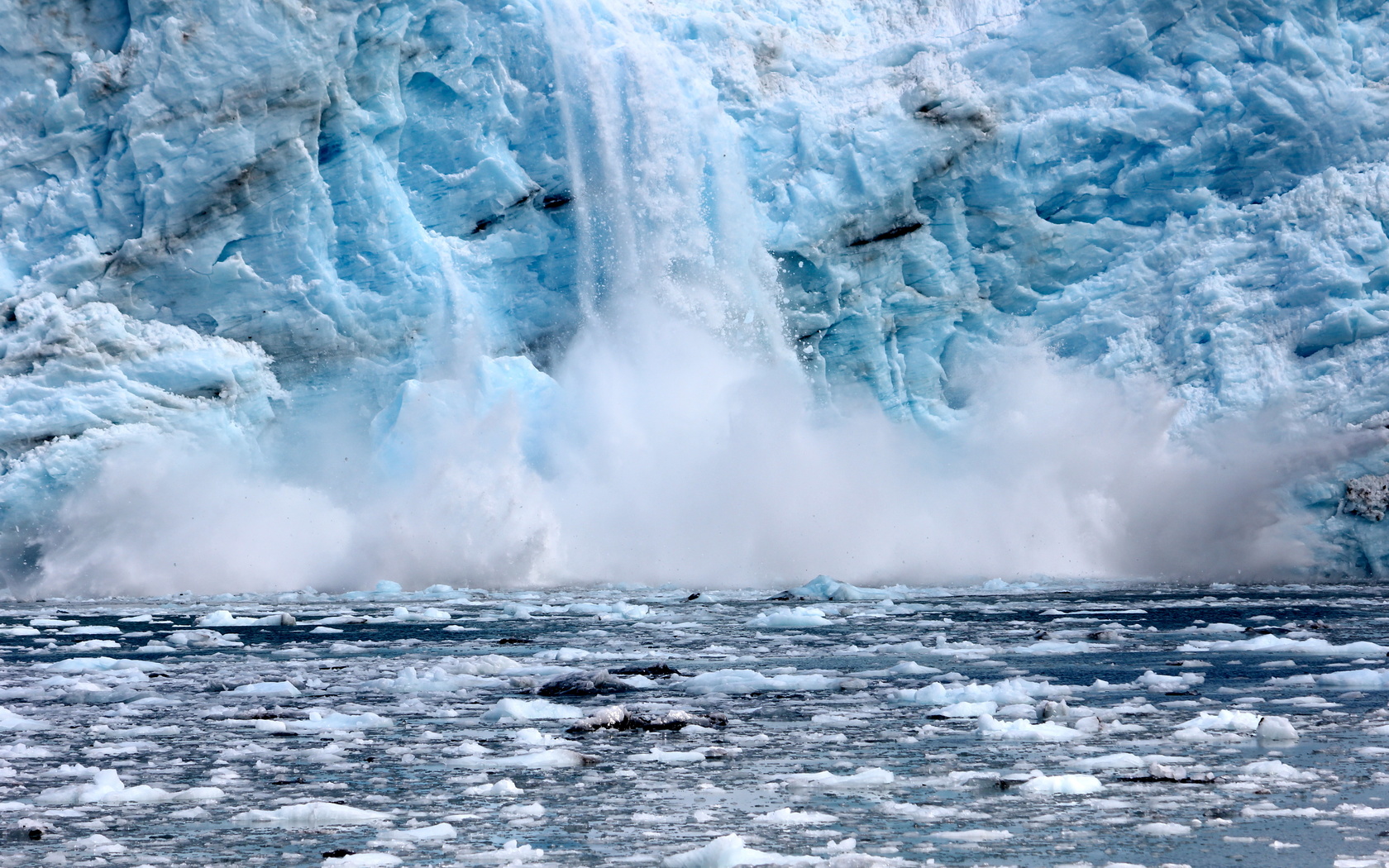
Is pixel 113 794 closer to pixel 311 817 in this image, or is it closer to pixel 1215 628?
pixel 311 817

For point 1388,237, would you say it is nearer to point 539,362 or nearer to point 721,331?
point 721,331

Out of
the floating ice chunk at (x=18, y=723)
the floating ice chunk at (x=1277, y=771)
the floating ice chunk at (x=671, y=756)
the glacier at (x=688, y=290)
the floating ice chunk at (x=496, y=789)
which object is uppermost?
the glacier at (x=688, y=290)

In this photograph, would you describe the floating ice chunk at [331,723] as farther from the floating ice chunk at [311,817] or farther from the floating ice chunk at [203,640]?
the floating ice chunk at [203,640]

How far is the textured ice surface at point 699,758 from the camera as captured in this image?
3773 millimetres


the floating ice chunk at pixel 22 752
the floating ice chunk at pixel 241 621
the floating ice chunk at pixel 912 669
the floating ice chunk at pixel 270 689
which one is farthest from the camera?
the floating ice chunk at pixel 241 621

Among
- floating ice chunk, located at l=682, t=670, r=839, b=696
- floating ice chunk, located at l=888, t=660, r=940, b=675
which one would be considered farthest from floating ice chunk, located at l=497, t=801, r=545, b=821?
floating ice chunk, located at l=888, t=660, r=940, b=675

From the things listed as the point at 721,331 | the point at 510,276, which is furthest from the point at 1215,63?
the point at 510,276

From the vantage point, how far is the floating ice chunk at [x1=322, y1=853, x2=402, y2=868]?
11.7ft

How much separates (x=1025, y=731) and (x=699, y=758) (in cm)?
150

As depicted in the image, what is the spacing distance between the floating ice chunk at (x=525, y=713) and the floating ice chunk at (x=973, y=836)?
2.76m

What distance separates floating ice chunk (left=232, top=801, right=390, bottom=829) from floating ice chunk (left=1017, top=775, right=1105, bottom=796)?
2169mm

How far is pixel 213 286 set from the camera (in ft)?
61.4

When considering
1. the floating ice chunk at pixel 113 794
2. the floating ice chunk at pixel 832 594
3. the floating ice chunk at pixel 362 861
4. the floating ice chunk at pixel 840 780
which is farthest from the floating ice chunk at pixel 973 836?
the floating ice chunk at pixel 832 594

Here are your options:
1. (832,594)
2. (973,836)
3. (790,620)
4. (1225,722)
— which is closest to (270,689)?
(973,836)
